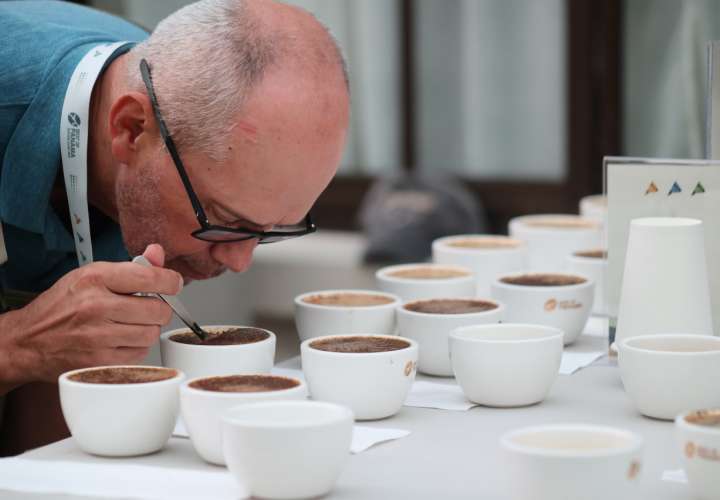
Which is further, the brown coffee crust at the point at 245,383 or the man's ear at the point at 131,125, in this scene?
the man's ear at the point at 131,125

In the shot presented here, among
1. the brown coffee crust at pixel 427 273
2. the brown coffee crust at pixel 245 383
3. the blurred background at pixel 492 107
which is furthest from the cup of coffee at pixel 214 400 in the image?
the blurred background at pixel 492 107

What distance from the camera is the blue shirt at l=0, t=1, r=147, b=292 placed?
5.81 ft

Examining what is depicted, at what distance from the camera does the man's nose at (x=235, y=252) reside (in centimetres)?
169

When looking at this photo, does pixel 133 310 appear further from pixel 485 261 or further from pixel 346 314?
pixel 485 261

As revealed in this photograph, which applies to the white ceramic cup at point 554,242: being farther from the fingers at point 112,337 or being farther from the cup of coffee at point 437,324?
the fingers at point 112,337

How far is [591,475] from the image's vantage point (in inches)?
40.4

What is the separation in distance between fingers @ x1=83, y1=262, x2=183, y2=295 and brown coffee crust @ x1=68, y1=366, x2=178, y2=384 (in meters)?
0.16

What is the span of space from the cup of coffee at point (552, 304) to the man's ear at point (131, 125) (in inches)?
23.5

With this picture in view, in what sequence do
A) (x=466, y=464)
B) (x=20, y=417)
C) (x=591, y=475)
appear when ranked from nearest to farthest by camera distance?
(x=591, y=475)
(x=466, y=464)
(x=20, y=417)

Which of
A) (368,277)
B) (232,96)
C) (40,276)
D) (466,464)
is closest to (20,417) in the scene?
(40,276)

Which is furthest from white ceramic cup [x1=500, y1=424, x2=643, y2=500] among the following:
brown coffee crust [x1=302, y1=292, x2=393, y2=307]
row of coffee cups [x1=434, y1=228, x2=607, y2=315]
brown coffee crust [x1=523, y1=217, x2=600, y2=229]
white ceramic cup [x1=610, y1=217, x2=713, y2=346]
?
brown coffee crust [x1=523, y1=217, x2=600, y2=229]

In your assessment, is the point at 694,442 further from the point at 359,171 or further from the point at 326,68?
the point at 359,171

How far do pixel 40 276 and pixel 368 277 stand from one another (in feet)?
8.24

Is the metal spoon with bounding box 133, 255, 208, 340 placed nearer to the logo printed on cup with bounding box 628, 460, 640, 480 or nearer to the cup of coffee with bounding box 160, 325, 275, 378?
the cup of coffee with bounding box 160, 325, 275, 378
